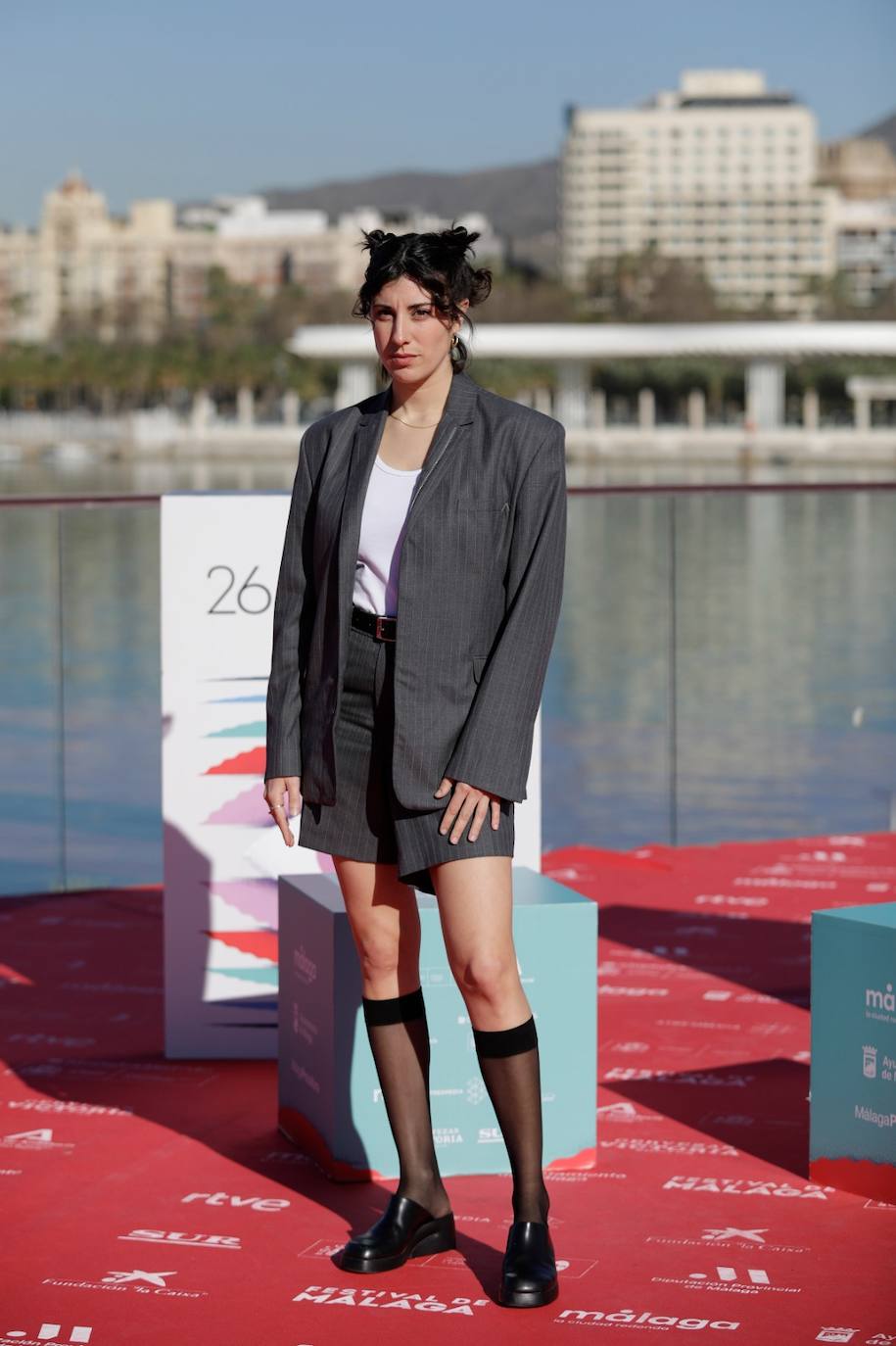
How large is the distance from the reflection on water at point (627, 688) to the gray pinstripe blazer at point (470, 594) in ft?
7.90

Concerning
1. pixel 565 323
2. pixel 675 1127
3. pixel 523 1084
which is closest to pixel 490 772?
pixel 523 1084

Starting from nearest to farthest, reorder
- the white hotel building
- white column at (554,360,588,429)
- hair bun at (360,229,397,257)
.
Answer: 1. hair bun at (360,229,397,257)
2. white column at (554,360,588,429)
3. the white hotel building

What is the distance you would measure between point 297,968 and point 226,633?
0.80m

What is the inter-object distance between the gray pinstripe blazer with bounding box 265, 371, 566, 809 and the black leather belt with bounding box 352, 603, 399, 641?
3 cm

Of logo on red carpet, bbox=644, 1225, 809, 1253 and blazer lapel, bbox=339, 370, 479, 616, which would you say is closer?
blazer lapel, bbox=339, 370, 479, 616

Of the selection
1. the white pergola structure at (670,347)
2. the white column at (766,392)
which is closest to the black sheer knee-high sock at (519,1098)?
the white pergola structure at (670,347)

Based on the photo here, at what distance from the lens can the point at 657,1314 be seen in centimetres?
233

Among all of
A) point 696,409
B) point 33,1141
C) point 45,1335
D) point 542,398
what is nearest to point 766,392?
point 696,409

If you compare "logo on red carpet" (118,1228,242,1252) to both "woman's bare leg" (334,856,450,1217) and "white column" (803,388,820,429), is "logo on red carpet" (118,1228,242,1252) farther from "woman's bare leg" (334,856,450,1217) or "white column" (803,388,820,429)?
"white column" (803,388,820,429)

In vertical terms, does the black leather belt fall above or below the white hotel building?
below

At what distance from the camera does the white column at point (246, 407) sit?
296 feet

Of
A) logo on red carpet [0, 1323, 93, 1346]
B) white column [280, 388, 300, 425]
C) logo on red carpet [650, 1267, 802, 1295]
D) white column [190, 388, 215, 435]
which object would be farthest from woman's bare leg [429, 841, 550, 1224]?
white column [280, 388, 300, 425]

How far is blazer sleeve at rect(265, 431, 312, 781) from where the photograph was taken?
2.47 meters

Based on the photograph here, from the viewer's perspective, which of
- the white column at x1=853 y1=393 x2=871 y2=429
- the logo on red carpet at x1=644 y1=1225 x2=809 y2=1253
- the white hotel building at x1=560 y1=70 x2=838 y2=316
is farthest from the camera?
the white hotel building at x1=560 y1=70 x2=838 y2=316
